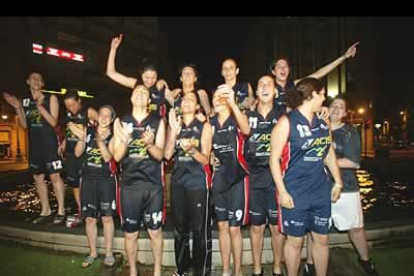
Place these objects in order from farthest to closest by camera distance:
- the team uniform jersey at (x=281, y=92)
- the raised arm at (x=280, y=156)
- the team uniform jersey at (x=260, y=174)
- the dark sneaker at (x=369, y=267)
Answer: the team uniform jersey at (x=281, y=92), the dark sneaker at (x=369, y=267), the team uniform jersey at (x=260, y=174), the raised arm at (x=280, y=156)

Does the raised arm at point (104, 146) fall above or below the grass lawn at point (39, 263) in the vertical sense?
above

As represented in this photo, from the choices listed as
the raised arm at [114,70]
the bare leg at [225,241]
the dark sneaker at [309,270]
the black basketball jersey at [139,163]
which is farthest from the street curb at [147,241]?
the raised arm at [114,70]

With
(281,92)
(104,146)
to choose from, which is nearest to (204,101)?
(281,92)

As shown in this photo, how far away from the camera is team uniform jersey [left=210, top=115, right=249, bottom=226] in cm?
407

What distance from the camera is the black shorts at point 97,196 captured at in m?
4.54

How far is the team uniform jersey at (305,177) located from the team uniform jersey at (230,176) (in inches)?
23.1

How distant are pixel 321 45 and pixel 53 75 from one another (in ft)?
127

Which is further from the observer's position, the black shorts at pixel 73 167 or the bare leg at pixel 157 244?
the black shorts at pixel 73 167

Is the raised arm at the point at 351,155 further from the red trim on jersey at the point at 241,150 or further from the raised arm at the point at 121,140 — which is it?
the raised arm at the point at 121,140

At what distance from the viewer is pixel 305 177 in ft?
11.8

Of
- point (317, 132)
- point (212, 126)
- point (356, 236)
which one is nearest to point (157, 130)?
point (212, 126)

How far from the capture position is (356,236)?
14.1 ft

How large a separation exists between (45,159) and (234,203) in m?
3.63

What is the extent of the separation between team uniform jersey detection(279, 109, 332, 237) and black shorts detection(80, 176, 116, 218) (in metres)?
2.34
